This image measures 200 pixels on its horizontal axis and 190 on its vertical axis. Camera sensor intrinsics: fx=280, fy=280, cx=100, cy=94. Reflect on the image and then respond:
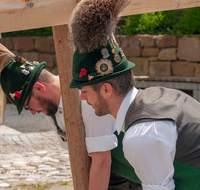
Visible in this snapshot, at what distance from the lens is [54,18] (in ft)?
5.97

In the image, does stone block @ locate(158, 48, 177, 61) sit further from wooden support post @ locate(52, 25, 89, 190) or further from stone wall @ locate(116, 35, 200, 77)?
wooden support post @ locate(52, 25, 89, 190)

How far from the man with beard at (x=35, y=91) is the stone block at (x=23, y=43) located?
8902 mm

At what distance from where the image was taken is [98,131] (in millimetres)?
2059

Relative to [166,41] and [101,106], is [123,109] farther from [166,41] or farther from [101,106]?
[166,41]

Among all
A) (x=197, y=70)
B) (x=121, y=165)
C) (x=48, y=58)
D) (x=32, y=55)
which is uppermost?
(x=32, y=55)


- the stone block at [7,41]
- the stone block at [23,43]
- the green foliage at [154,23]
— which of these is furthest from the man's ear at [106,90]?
the stone block at [7,41]

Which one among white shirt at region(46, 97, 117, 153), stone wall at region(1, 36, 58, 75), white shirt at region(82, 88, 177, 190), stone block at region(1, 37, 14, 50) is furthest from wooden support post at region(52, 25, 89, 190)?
stone block at region(1, 37, 14, 50)

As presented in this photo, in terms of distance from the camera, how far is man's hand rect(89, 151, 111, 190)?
2.01 metres

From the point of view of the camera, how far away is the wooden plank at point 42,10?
165cm

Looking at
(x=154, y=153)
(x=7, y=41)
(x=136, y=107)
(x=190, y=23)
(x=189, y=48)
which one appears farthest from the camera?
(x=7, y=41)

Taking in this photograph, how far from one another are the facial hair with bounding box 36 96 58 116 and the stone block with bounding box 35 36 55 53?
8508 millimetres

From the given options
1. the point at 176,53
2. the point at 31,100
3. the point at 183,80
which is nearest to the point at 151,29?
the point at 176,53

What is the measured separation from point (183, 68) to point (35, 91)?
6.95 m

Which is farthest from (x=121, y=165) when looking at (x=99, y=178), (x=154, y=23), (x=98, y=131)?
(x=154, y=23)
